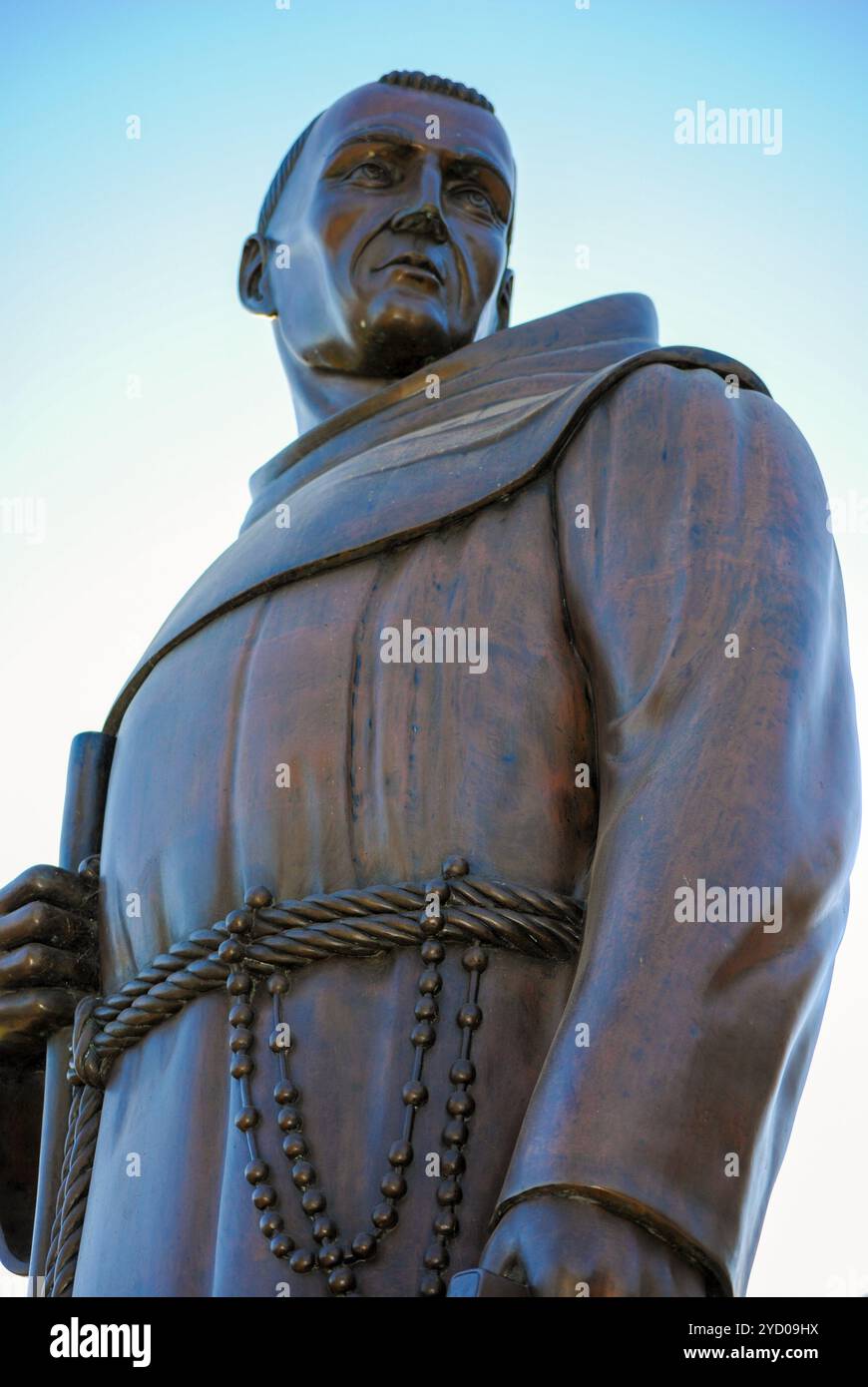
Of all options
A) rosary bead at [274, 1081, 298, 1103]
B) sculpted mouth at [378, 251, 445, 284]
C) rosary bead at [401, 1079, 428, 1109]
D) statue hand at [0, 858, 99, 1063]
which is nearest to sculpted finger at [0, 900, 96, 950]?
statue hand at [0, 858, 99, 1063]

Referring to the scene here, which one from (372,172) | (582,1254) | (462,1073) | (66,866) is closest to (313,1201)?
(462,1073)

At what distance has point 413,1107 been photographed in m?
5.41

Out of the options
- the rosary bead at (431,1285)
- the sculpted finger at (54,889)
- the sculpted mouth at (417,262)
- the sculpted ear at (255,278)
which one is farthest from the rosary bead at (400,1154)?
the sculpted ear at (255,278)

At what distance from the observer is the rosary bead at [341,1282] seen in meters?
5.23

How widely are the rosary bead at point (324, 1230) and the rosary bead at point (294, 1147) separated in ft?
0.52

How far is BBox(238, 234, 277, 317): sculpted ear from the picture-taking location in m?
8.24

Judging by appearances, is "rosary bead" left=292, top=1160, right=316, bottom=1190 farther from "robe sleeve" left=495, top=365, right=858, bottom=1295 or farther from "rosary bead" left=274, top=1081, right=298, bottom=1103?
"robe sleeve" left=495, top=365, right=858, bottom=1295

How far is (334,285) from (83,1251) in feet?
9.48

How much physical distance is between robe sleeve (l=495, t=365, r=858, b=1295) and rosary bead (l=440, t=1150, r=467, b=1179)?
28 cm

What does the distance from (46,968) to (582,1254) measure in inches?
76.5

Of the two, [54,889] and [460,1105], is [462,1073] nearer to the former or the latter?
[460,1105]

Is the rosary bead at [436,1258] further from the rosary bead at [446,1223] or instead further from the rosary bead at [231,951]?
the rosary bead at [231,951]

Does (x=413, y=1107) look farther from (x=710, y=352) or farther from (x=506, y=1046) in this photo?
(x=710, y=352)
